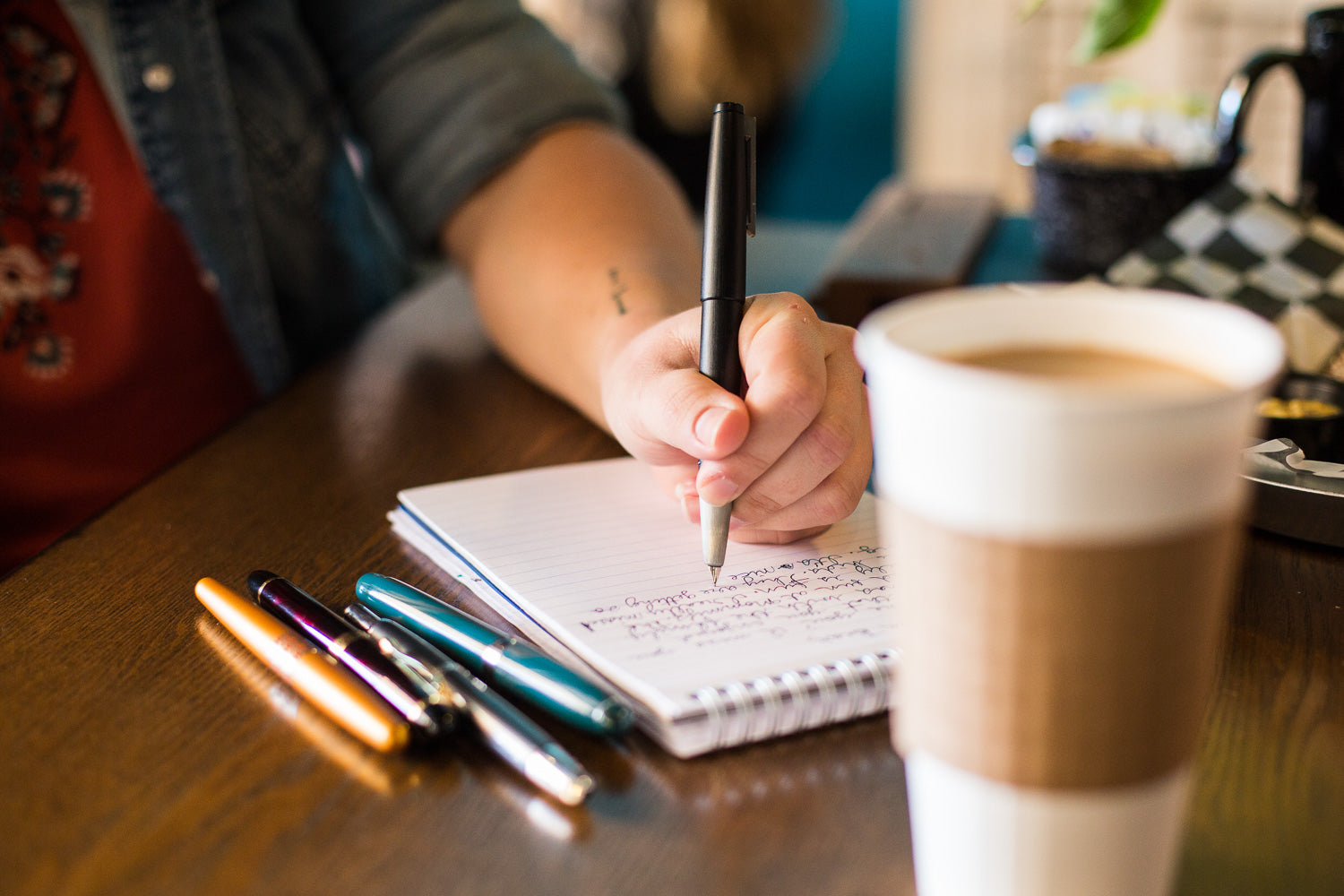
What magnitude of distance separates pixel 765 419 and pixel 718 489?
0.03m

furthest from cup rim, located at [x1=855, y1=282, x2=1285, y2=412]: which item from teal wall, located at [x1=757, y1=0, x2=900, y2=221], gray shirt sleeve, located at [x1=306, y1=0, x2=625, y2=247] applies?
teal wall, located at [x1=757, y1=0, x2=900, y2=221]

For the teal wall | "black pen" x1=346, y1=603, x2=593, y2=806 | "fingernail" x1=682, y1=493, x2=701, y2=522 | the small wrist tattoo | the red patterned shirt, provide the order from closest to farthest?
"black pen" x1=346, y1=603, x2=593, y2=806
"fingernail" x1=682, y1=493, x2=701, y2=522
the small wrist tattoo
the red patterned shirt
the teal wall

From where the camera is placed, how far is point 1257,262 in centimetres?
73

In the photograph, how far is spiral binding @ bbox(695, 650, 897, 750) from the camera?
0.35 m

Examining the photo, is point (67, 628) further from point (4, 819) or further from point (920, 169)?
point (920, 169)

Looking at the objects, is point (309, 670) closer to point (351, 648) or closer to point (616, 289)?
point (351, 648)

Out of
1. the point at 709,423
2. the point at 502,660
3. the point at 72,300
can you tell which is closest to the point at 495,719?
the point at 502,660

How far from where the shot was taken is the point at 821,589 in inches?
16.7

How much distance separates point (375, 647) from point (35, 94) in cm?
58

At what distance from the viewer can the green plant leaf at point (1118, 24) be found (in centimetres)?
74

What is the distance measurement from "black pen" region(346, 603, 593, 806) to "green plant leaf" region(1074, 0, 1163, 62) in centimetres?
60

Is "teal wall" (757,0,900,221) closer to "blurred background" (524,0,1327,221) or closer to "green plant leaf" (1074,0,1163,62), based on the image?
"blurred background" (524,0,1327,221)

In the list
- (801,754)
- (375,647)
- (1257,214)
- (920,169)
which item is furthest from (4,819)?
(920,169)

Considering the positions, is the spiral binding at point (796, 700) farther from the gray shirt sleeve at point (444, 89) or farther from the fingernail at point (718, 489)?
the gray shirt sleeve at point (444, 89)
